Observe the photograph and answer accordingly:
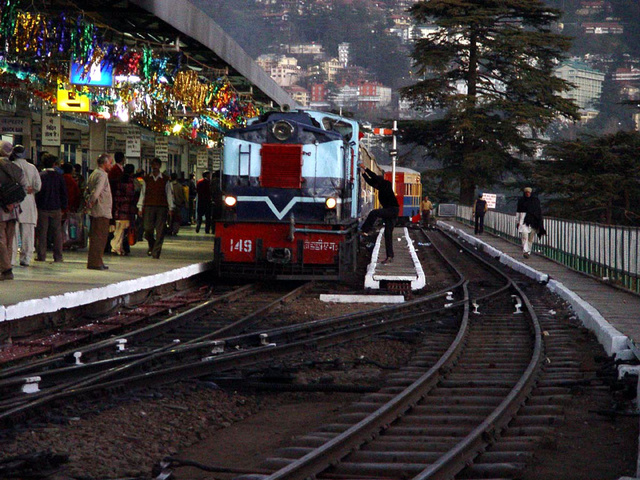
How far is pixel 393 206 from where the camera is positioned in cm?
2114

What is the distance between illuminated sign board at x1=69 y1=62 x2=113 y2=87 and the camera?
18.0m

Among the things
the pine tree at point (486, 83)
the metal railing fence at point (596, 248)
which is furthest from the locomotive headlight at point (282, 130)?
the pine tree at point (486, 83)

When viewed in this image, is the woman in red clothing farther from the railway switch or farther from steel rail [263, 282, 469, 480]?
the railway switch

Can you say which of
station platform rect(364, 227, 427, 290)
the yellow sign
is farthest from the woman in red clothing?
station platform rect(364, 227, 427, 290)

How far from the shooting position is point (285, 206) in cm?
1850

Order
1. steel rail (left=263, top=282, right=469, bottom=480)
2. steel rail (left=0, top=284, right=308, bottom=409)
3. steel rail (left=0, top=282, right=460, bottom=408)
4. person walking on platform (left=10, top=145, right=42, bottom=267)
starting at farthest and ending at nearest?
person walking on platform (left=10, top=145, right=42, bottom=267) → steel rail (left=0, top=282, right=460, bottom=408) → steel rail (left=0, top=284, right=308, bottom=409) → steel rail (left=263, top=282, right=469, bottom=480)

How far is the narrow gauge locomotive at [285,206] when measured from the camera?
18453 mm

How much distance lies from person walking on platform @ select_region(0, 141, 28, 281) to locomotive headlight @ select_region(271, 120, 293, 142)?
520 centimetres

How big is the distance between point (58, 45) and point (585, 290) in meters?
10.0

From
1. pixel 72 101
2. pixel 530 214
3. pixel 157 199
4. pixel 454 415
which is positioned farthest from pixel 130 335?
pixel 530 214

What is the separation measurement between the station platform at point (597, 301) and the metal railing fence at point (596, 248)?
30cm

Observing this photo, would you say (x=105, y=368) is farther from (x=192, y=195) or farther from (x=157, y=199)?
(x=192, y=195)

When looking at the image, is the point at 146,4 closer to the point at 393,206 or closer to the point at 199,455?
the point at 393,206

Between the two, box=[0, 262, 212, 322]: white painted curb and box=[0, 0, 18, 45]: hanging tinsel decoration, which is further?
box=[0, 0, 18, 45]: hanging tinsel decoration
